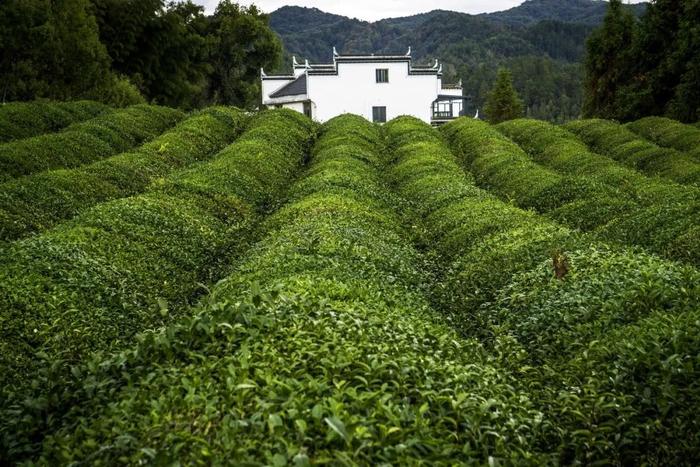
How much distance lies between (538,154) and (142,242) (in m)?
26.9

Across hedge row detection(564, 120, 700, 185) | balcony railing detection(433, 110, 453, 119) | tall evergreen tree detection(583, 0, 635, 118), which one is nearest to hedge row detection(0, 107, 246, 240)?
hedge row detection(564, 120, 700, 185)

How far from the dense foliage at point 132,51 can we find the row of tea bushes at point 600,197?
26.1m

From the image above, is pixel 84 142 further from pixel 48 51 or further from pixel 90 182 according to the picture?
pixel 48 51

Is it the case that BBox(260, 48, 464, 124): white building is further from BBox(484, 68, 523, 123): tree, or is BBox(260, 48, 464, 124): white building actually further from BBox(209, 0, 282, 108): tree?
BBox(209, 0, 282, 108): tree

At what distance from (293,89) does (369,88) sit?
9.03m

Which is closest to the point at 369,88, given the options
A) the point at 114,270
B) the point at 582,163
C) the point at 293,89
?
the point at 293,89

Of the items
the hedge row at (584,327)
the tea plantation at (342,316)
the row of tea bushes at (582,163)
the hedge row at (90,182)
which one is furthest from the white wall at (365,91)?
the hedge row at (584,327)

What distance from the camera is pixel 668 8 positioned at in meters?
50.4

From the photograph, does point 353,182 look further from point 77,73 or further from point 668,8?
point 668,8

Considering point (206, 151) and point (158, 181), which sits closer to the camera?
point (158, 181)

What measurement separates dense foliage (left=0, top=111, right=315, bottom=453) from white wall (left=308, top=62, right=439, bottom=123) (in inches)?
1730

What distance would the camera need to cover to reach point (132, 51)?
59.7 meters

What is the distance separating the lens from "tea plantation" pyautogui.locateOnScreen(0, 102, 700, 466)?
21.7 ft

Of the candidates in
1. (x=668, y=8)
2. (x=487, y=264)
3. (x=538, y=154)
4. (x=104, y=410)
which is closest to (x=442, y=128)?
(x=538, y=154)
